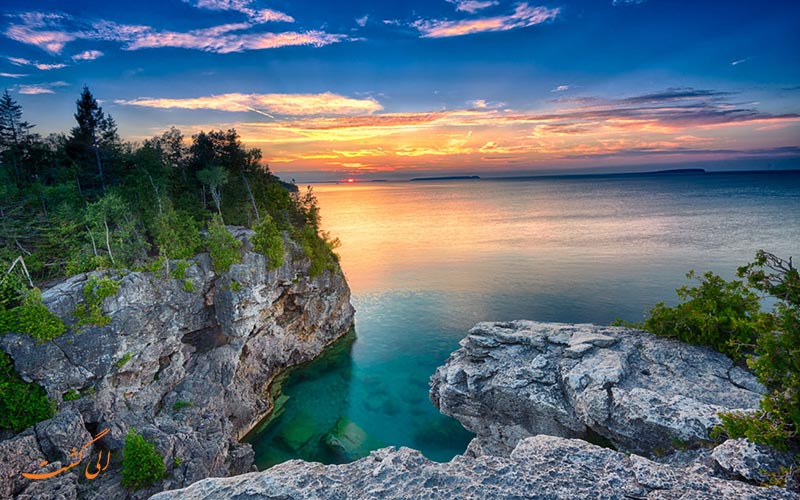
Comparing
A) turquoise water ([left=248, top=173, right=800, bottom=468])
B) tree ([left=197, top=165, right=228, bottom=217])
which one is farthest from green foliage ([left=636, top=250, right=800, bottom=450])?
tree ([left=197, top=165, right=228, bottom=217])

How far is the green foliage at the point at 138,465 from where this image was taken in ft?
61.4

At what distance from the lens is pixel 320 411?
101 feet

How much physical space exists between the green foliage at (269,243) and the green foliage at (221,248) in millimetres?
2403

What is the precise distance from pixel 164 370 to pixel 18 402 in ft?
24.9

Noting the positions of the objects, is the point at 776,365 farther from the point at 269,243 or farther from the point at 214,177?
the point at 214,177

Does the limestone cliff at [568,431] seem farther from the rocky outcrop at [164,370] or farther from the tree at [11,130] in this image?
the tree at [11,130]

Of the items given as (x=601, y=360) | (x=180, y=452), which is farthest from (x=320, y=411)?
(x=601, y=360)

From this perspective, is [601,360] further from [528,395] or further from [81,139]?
[81,139]

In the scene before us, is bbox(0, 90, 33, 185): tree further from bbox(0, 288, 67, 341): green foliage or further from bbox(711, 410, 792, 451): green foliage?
bbox(711, 410, 792, 451): green foliage

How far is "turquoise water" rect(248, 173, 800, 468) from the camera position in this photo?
94.8 feet

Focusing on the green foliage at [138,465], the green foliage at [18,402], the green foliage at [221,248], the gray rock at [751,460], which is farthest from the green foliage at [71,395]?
the gray rock at [751,460]

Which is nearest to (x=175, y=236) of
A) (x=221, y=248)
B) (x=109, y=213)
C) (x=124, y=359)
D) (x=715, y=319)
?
(x=221, y=248)

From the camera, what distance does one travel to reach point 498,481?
777cm

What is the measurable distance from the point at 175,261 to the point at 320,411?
1647 cm
